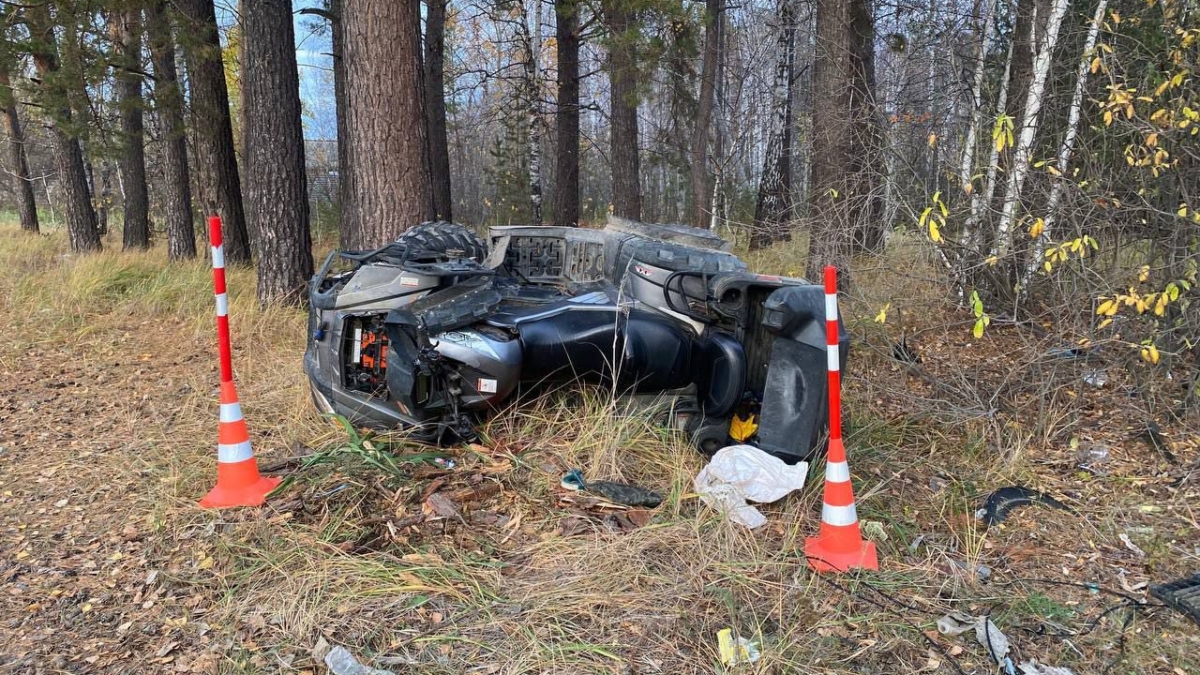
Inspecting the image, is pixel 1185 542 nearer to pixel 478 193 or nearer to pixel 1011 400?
pixel 1011 400

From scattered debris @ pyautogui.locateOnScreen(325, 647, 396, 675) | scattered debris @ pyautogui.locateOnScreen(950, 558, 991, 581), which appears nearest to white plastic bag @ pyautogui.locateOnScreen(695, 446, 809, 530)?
scattered debris @ pyautogui.locateOnScreen(950, 558, 991, 581)

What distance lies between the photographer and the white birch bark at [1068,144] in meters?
4.18

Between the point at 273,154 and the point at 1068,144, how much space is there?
6.69m

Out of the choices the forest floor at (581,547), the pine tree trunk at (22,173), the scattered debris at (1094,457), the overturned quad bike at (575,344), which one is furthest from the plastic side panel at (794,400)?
the pine tree trunk at (22,173)

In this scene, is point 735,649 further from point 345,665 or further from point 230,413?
point 230,413

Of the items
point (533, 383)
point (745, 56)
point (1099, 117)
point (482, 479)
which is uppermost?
point (745, 56)

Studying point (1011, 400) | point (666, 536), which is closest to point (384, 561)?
point (666, 536)

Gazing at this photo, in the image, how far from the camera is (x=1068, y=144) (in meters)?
4.68

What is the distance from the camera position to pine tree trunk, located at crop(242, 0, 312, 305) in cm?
736

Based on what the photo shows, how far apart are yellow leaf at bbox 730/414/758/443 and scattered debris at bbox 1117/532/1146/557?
1.61m

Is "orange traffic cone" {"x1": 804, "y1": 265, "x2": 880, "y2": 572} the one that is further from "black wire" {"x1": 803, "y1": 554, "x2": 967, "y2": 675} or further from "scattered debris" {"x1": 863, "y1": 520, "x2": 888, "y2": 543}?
"scattered debris" {"x1": 863, "y1": 520, "x2": 888, "y2": 543}

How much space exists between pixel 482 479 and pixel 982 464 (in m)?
2.61

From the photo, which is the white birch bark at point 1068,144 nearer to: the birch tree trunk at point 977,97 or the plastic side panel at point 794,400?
the birch tree trunk at point 977,97

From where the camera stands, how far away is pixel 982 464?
403 centimetres
